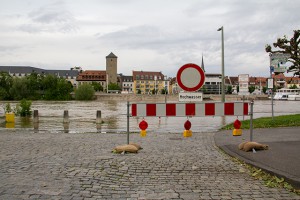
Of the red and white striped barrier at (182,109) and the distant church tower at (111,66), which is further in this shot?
the distant church tower at (111,66)

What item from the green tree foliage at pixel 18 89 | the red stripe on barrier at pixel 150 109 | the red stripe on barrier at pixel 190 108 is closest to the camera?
the red stripe on barrier at pixel 190 108

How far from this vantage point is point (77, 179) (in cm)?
592

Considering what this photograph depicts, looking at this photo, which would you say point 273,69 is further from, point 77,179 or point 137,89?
point 137,89

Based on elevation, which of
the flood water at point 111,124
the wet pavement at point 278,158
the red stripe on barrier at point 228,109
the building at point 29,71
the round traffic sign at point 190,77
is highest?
the building at point 29,71

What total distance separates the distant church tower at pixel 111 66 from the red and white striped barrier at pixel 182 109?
166654mm

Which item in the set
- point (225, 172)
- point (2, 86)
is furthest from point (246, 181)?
point (2, 86)

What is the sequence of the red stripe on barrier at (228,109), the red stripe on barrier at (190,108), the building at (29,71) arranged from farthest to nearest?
the building at (29,71) → the red stripe on barrier at (228,109) → the red stripe on barrier at (190,108)

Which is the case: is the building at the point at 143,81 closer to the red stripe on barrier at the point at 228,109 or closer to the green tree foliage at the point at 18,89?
the green tree foliage at the point at 18,89

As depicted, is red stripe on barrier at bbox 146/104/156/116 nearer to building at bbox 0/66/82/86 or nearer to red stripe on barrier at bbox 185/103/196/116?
red stripe on barrier at bbox 185/103/196/116

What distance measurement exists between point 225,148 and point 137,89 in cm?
18643

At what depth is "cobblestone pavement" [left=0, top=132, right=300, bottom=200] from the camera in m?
5.07

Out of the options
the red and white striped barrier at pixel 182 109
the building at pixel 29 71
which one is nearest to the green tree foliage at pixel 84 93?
the building at pixel 29 71

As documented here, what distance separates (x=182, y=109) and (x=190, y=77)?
80 cm

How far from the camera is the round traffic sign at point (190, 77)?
827 centimetres
